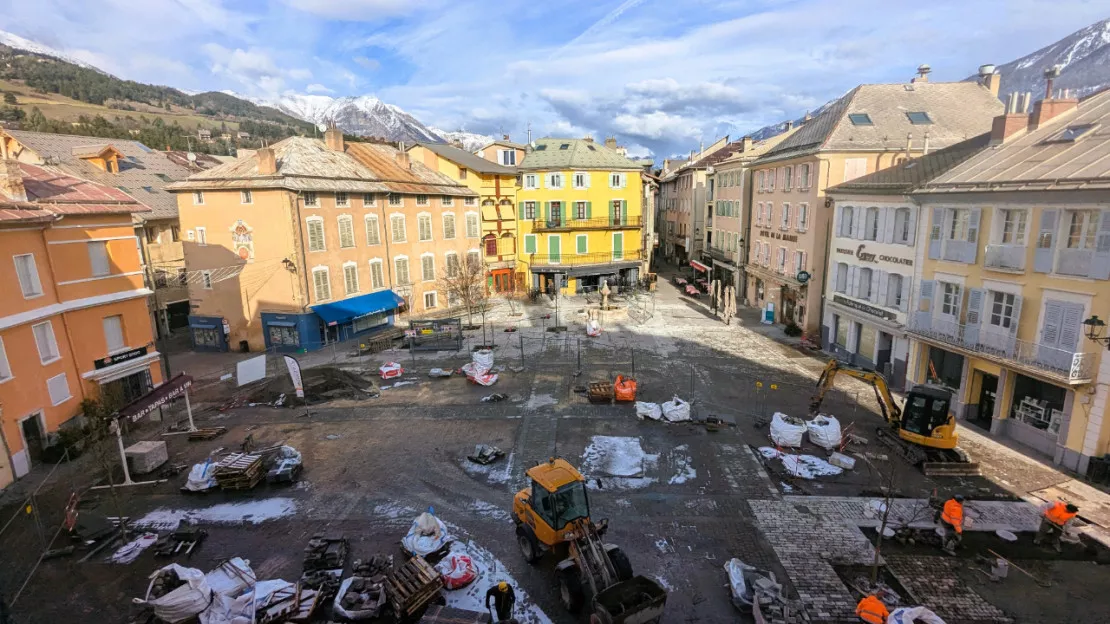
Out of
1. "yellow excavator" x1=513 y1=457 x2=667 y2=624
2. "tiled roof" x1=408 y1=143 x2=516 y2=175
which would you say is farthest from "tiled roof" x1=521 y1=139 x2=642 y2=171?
"yellow excavator" x1=513 y1=457 x2=667 y2=624

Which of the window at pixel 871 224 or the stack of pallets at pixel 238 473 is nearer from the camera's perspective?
the stack of pallets at pixel 238 473

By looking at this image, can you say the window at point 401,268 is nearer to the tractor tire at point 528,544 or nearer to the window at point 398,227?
the window at point 398,227

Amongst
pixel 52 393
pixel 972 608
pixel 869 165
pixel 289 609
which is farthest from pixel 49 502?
pixel 869 165

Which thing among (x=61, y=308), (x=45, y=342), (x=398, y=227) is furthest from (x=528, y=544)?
(x=398, y=227)

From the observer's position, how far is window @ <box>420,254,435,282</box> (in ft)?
128

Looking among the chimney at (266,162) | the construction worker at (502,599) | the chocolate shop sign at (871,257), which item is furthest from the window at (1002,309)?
the chimney at (266,162)

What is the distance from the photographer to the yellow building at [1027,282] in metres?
15.7

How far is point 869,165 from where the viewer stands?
29.5m

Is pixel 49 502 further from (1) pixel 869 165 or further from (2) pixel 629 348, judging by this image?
(1) pixel 869 165

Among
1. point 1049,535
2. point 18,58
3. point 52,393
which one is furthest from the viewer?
point 18,58

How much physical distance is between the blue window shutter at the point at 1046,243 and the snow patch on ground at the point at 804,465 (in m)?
9.27

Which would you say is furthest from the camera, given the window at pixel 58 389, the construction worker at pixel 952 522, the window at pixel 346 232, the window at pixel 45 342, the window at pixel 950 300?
the window at pixel 346 232

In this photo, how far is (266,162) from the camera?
29.8 meters

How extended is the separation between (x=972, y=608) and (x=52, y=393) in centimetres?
2764
